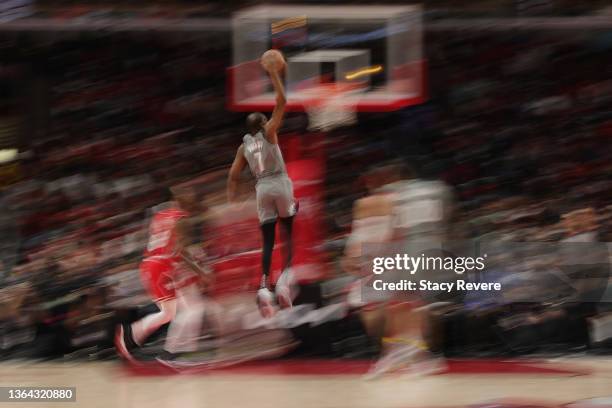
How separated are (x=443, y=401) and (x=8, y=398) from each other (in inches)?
79.5

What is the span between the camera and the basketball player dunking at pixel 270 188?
629 centimetres

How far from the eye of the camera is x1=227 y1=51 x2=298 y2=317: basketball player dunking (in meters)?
6.29

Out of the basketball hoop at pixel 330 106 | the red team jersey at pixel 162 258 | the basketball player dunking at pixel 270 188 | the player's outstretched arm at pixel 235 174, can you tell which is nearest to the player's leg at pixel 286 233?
the basketball player dunking at pixel 270 188

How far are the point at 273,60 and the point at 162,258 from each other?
3.71ft

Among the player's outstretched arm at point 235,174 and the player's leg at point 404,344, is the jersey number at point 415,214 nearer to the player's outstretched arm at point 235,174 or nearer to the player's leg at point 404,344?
the player's leg at point 404,344

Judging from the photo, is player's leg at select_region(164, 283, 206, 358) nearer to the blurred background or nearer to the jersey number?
the blurred background

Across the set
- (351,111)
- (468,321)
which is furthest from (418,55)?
(468,321)

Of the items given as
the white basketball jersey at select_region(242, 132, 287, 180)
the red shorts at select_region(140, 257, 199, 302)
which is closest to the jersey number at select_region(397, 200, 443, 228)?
the white basketball jersey at select_region(242, 132, 287, 180)

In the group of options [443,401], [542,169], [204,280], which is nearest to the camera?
[443,401]

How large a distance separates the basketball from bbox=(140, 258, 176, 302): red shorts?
1088 millimetres

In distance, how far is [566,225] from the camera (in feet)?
21.6

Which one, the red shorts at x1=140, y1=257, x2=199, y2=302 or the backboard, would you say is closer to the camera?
the backboard

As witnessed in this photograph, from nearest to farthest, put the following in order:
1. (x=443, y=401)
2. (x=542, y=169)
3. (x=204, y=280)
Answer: (x=443, y=401)
(x=204, y=280)
(x=542, y=169)

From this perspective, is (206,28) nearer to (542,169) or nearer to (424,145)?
(424,145)
